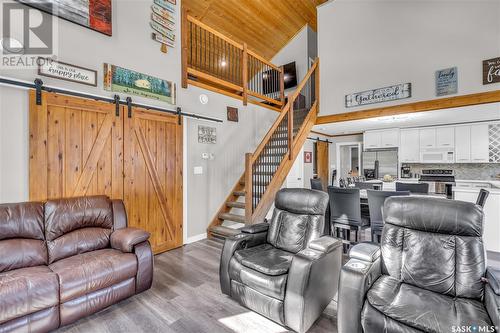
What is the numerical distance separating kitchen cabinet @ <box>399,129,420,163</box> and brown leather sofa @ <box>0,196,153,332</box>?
6.83 meters

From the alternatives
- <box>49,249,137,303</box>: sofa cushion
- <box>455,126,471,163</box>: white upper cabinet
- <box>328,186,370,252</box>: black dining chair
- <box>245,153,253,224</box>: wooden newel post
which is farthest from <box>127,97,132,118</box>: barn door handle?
<box>455,126,471,163</box>: white upper cabinet

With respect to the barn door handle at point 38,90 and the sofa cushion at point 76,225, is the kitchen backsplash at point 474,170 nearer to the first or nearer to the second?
the sofa cushion at point 76,225

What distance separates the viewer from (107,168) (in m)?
3.19

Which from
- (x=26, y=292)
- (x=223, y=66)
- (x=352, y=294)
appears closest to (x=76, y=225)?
(x=26, y=292)

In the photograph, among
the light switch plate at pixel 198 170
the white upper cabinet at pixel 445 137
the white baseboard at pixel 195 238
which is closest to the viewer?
the white baseboard at pixel 195 238

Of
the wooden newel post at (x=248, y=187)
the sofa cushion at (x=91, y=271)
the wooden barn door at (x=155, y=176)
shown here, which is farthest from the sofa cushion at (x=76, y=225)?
the wooden newel post at (x=248, y=187)

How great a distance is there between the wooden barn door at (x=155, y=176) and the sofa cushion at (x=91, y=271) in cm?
112

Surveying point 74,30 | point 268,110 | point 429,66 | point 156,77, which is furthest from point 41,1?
point 429,66

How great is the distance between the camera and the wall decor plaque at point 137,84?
10.5 feet

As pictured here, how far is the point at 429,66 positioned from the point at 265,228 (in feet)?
15.1

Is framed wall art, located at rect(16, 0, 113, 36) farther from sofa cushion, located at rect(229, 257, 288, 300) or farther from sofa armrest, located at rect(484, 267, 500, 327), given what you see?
sofa armrest, located at rect(484, 267, 500, 327)

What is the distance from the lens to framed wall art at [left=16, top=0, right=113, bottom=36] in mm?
2693

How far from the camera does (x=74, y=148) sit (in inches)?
114

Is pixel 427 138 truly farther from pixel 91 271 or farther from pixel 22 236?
pixel 22 236
